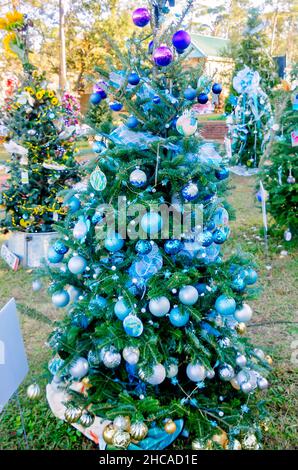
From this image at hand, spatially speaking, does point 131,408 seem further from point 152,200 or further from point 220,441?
point 152,200

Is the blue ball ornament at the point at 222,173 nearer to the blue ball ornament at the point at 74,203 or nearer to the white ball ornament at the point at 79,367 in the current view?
the blue ball ornament at the point at 74,203

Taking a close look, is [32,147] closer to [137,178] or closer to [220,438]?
[137,178]

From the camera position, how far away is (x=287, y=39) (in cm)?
3934

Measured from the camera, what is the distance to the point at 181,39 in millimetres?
1768

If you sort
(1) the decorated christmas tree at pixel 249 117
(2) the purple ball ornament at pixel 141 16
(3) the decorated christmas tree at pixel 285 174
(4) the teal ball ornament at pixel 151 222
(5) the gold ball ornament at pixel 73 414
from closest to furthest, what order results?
(4) the teal ball ornament at pixel 151 222 → (2) the purple ball ornament at pixel 141 16 → (5) the gold ball ornament at pixel 73 414 → (3) the decorated christmas tree at pixel 285 174 → (1) the decorated christmas tree at pixel 249 117

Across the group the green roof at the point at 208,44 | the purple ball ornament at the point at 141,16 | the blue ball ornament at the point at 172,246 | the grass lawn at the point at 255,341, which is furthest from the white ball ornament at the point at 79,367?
the green roof at the point at 208,44

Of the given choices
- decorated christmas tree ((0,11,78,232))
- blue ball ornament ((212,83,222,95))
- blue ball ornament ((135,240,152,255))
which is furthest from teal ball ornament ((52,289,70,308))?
decorated christmas tree ((0,11,78,232))

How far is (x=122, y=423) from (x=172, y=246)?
0.88 m

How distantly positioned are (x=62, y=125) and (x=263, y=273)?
A: 3.07m

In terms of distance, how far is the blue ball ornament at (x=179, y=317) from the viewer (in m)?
1.83

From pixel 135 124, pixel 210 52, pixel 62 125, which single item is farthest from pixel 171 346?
pixel 210 52

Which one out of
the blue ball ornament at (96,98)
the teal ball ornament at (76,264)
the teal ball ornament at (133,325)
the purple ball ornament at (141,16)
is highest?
the purple ball ornament at (141,16)

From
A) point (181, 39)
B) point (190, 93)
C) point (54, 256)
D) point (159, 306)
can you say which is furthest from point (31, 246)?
point (181, 39)

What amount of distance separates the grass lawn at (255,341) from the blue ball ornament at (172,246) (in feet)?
1.82
